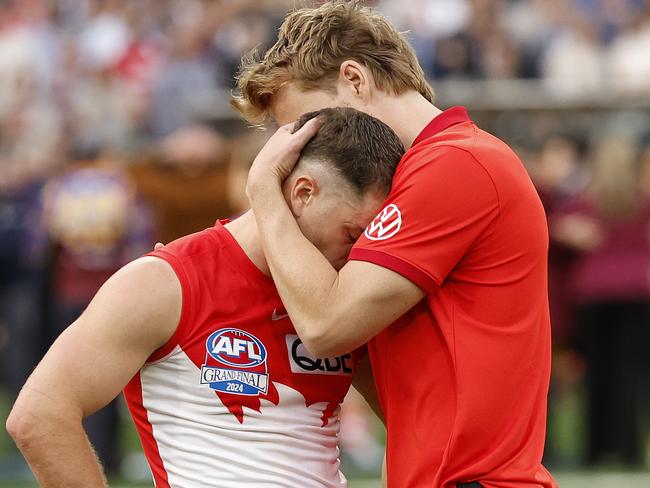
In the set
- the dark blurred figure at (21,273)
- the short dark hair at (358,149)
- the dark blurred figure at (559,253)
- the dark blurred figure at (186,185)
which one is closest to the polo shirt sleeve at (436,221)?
the short dark hair at (358,149)

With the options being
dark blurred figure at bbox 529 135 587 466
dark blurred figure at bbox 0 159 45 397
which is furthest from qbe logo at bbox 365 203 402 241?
dark blurred figure at bbox 0 159 45 397

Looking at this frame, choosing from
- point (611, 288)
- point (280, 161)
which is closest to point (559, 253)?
point (611, 288)

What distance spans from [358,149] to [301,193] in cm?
20

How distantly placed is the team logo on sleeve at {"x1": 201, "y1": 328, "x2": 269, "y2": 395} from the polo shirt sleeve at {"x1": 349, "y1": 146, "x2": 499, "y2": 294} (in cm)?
45

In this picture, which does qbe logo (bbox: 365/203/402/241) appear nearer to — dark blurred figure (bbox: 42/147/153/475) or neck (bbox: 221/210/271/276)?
neck (bbox: 221/210/271/276)

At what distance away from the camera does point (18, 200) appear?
1143cm

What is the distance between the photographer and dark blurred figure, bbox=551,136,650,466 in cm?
1031

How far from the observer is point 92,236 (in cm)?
1020

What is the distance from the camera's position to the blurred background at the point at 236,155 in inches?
409

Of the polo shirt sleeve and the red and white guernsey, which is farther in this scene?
the red and white guernsey

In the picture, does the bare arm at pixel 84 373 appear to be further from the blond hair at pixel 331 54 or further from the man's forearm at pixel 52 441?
the blond hair at pixel 331 54

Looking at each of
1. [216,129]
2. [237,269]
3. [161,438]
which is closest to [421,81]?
[237,269]

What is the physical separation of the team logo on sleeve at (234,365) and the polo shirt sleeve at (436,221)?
1.47ft

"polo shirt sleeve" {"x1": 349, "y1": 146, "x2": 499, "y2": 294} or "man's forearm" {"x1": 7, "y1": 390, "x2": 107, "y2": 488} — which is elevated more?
"polo shirt sleeve" {"x1": 349, "y1": 146, "x2": 499, "y2": 294}
